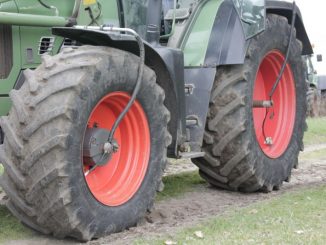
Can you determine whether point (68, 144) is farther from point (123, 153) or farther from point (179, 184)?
point (179, 184)

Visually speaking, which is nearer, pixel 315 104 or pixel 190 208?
pixel 190 208

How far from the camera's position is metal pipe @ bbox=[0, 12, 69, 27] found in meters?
4.57

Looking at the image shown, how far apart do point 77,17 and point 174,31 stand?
1.01m

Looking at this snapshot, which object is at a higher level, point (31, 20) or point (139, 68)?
point (31, 20)

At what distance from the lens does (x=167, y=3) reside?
5938 mm

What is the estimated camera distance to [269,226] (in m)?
4.48

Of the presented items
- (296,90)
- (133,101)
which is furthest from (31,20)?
(296,90)

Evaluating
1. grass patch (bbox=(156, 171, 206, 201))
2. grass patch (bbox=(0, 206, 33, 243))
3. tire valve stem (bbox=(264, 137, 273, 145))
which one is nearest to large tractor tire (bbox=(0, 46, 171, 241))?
grass patch (bbox=(0, 206, 33, 243))

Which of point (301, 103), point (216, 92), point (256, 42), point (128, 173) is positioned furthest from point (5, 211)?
point (301, 103)

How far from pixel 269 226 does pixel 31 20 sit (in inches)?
94.4

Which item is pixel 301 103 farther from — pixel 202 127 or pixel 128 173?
pixel 128 173

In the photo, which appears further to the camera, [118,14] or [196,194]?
[196,194]

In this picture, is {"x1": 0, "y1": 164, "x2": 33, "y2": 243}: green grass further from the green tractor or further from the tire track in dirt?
the tire track in dirt

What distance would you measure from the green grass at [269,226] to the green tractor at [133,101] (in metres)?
0.53
